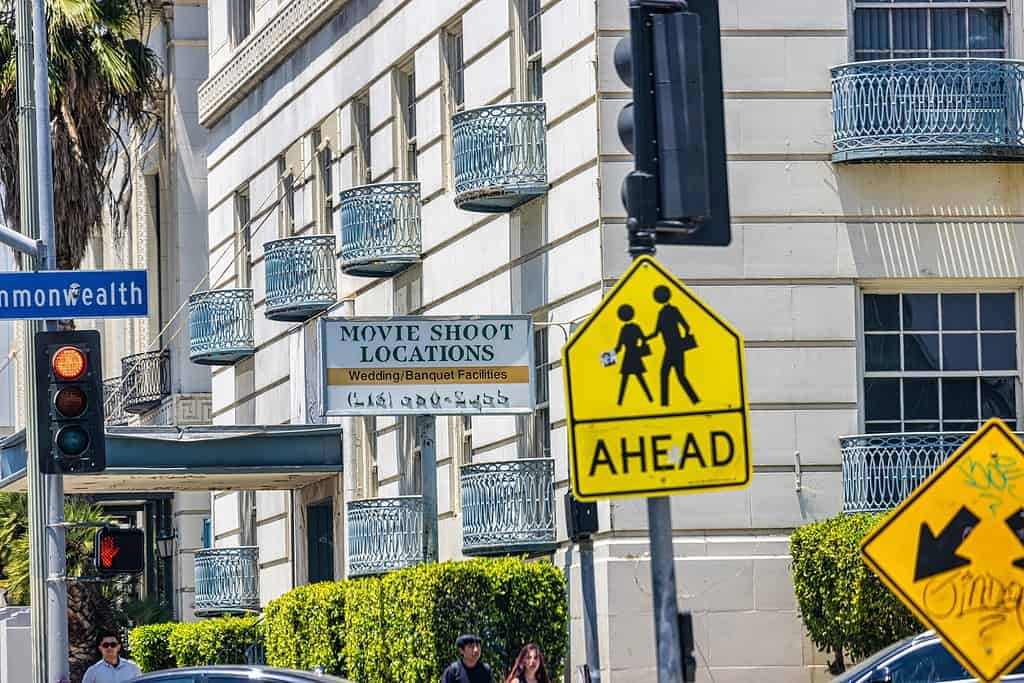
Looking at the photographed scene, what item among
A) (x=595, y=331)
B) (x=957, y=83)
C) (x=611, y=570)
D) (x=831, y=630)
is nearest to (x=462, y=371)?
(x=611, y=570)

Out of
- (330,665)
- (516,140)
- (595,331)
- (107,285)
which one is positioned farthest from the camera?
(330,665)

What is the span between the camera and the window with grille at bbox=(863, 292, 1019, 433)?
24.1 meters

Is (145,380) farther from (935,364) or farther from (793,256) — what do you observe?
(935,364)

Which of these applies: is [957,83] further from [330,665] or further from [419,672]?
[330,665]

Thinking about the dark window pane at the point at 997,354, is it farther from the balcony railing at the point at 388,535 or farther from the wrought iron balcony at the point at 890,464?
the balcony railing at the point at 388,535

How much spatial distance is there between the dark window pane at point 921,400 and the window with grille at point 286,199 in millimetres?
13826

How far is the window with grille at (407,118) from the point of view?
30.8m

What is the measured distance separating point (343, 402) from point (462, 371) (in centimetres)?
120

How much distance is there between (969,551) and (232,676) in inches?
434

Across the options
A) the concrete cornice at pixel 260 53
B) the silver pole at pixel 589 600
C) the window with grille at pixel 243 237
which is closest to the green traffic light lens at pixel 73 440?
the silver pole at pixel 589 600

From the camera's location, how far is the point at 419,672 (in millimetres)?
24875

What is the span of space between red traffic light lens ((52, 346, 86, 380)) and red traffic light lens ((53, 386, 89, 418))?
137 millimetres

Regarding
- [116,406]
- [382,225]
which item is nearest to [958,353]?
[382,225]

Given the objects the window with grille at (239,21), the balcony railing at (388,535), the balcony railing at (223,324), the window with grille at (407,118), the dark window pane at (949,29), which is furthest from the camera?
the window with grille at (239,21)
